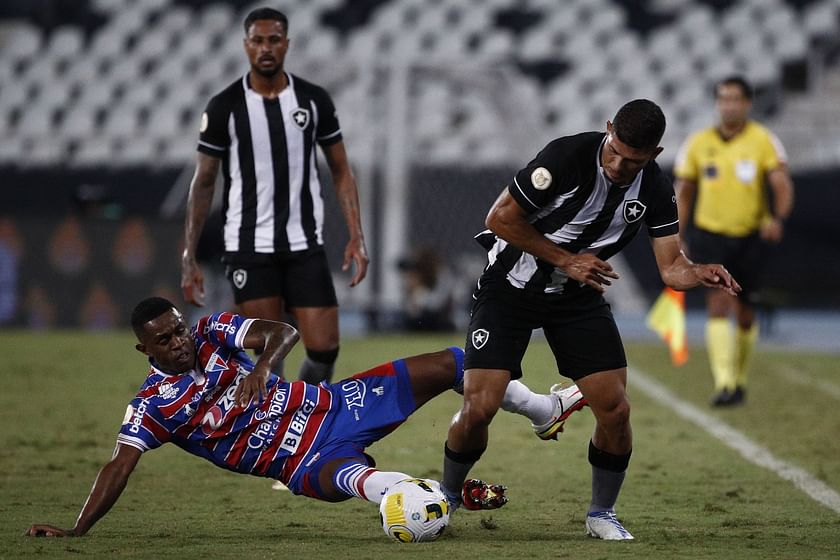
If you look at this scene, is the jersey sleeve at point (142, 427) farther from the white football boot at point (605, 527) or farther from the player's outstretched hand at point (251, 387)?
the white football boot at point (605, 527)

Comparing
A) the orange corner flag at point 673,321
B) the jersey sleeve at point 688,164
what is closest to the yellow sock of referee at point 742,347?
the orange corner flag at point 673,321

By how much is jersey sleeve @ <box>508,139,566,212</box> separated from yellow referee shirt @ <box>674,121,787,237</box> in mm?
5001

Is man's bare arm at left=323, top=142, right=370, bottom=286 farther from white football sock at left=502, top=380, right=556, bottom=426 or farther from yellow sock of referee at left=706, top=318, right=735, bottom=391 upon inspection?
yellow sock of referee at left=706, top=318, right=735, bottom=391

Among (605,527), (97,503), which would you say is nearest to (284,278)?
(97,503)

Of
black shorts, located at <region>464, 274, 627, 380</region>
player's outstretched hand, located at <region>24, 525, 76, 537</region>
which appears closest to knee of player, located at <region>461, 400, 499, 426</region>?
black shorts, located at <region>464, 274, 627, 380</region>

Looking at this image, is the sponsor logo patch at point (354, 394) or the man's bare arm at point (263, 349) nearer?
the man's bare arm at point (263, 349)

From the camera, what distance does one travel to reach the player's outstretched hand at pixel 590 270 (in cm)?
450

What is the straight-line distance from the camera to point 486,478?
6.30 meters

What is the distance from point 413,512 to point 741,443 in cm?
355

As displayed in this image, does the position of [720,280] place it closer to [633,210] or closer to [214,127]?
[633,210]

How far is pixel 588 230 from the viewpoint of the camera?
4.79 meters

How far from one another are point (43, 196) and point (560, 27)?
8300 millimetres

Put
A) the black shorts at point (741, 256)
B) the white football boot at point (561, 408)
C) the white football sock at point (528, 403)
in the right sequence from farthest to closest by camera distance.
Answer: the black shorts at point (741, 256)
the white football boot at point (561, 408)
the white football sock at point (528, 403)

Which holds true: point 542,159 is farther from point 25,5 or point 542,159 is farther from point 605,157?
point 25,5
